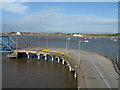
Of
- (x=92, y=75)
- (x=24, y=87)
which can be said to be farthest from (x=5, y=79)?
(x=92, y=75)

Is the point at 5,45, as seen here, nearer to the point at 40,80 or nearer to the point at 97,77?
the point at 40,80

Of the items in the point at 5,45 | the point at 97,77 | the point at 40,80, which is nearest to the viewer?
the point at 97,77

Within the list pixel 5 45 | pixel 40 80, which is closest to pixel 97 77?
pixel 40 80

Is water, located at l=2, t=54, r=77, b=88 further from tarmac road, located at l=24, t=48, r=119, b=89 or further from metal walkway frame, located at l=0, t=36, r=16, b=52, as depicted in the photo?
metal walkway frame, located at l=0, t=36, r=16, b=52

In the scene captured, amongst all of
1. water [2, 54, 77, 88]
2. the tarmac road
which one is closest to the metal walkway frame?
water [2, 54, 77, 88]

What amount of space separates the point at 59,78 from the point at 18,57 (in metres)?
26.2

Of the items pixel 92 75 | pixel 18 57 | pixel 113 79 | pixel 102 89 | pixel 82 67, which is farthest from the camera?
pixel 18 57

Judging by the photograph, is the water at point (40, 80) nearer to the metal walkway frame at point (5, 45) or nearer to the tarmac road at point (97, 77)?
the tarmac road at point (97, 77)

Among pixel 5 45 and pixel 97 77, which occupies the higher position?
pixel 5 45

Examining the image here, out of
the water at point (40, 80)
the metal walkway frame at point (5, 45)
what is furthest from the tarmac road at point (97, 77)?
the metal walkway frame at point (5, 45)

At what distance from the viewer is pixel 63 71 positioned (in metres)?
34.0

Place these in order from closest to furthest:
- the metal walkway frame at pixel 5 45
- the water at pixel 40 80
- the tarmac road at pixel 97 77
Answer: the tarmac road at pixel 97 77
the water at pixel 40 80
the metal walkway frame at pixel 5 45

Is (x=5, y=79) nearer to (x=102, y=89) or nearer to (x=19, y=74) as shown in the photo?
(x=19, y=74)

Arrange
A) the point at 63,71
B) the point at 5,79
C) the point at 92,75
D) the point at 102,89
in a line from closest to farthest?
the point at 102,89
the point at 92,75
the point at 5,79
the point at 63,71
